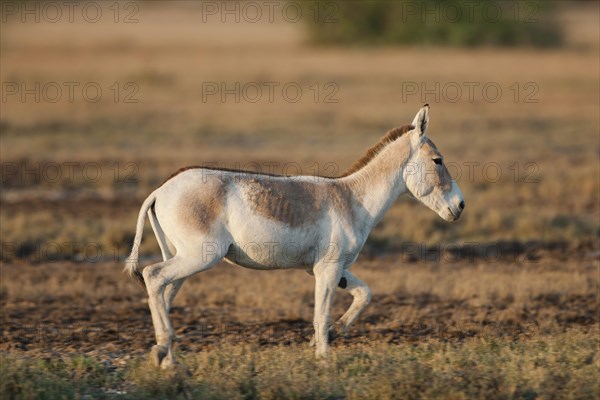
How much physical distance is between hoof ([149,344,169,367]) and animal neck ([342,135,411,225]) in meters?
2.07

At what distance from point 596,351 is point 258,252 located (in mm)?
3108

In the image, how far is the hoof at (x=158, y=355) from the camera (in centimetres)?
751

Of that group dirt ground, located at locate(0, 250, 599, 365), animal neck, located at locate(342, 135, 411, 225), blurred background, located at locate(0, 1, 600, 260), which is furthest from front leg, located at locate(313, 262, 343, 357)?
blurred background, located at locate(0, 1, 600, 260)

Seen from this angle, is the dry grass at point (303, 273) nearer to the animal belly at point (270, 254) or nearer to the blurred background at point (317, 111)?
the blurred background at point (317, 111)

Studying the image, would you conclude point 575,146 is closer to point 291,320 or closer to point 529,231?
point 529,231

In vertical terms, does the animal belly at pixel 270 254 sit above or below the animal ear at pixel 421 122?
below

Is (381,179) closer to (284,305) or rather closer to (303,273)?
(284,305)

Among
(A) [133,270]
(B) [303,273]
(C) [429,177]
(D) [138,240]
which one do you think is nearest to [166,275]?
(A) [133,270]

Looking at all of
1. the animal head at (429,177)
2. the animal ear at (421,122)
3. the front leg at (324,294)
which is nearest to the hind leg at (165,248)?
the front leg at (324,294)

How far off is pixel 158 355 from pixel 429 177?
2.76 m

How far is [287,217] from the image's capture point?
784cm

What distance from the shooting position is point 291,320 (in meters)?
10.3

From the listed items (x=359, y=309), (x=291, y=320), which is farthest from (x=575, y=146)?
(x=359, y=309)

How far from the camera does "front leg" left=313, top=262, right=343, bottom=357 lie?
7934mm
